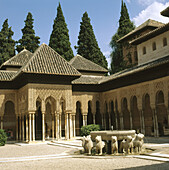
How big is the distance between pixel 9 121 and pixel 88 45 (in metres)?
19.9

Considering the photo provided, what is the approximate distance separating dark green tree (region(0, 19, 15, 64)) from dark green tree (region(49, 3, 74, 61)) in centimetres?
577

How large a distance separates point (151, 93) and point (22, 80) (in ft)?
32.4

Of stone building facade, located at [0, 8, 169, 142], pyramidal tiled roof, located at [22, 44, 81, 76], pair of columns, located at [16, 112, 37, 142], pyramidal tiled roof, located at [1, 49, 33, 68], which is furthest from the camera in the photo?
pyramidal tiled roof, located at [1, 49, 33, 68]

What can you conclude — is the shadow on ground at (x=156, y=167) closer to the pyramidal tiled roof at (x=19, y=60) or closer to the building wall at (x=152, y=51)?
the building wall at (x=152, y=51)

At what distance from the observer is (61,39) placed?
38.7 metres

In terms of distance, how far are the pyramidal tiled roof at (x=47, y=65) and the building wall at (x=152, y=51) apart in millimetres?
7282

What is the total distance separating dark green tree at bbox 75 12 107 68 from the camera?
38.5 m

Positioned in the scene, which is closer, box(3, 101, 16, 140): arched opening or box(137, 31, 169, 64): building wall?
box(137, 31, 169, 64): building wall

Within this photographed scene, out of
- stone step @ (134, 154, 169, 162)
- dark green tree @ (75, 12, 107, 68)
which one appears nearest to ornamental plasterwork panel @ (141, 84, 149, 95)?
stone step @ (134, 154, 169, 162)

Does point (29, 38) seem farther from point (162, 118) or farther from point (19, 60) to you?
point (162, 118)

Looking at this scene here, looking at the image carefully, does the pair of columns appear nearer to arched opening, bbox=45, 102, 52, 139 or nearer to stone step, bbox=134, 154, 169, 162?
arched opening, bbox=45, 102, 52, 139

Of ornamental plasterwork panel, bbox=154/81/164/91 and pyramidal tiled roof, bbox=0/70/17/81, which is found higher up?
pyramidal tiled roof, bbox=0/70/17/81

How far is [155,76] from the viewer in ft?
58.6

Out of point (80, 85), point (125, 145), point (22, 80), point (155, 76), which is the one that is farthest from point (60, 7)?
point (125, 145)
